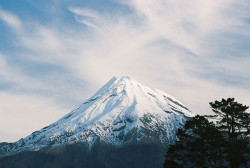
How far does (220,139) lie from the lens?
167 ft

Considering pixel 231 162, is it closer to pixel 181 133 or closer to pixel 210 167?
pixel 210 167

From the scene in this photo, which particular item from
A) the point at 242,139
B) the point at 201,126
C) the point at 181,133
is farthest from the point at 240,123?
the point at 181,133

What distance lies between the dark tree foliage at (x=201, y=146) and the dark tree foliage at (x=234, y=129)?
4.16 feet

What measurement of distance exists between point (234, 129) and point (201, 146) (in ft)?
17.1

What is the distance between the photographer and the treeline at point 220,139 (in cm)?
5088

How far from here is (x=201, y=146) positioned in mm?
51906

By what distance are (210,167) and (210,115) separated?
7.46 meters

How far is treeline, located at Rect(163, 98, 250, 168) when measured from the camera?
167 feet

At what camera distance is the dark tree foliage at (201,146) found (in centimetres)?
5109

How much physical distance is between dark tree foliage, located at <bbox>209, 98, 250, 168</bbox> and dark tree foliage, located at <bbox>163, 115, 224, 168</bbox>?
1.27 meters

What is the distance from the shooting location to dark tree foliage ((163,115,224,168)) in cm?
5109

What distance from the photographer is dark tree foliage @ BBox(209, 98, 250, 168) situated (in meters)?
50.8

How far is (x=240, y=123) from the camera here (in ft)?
170

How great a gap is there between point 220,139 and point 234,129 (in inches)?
99.8
